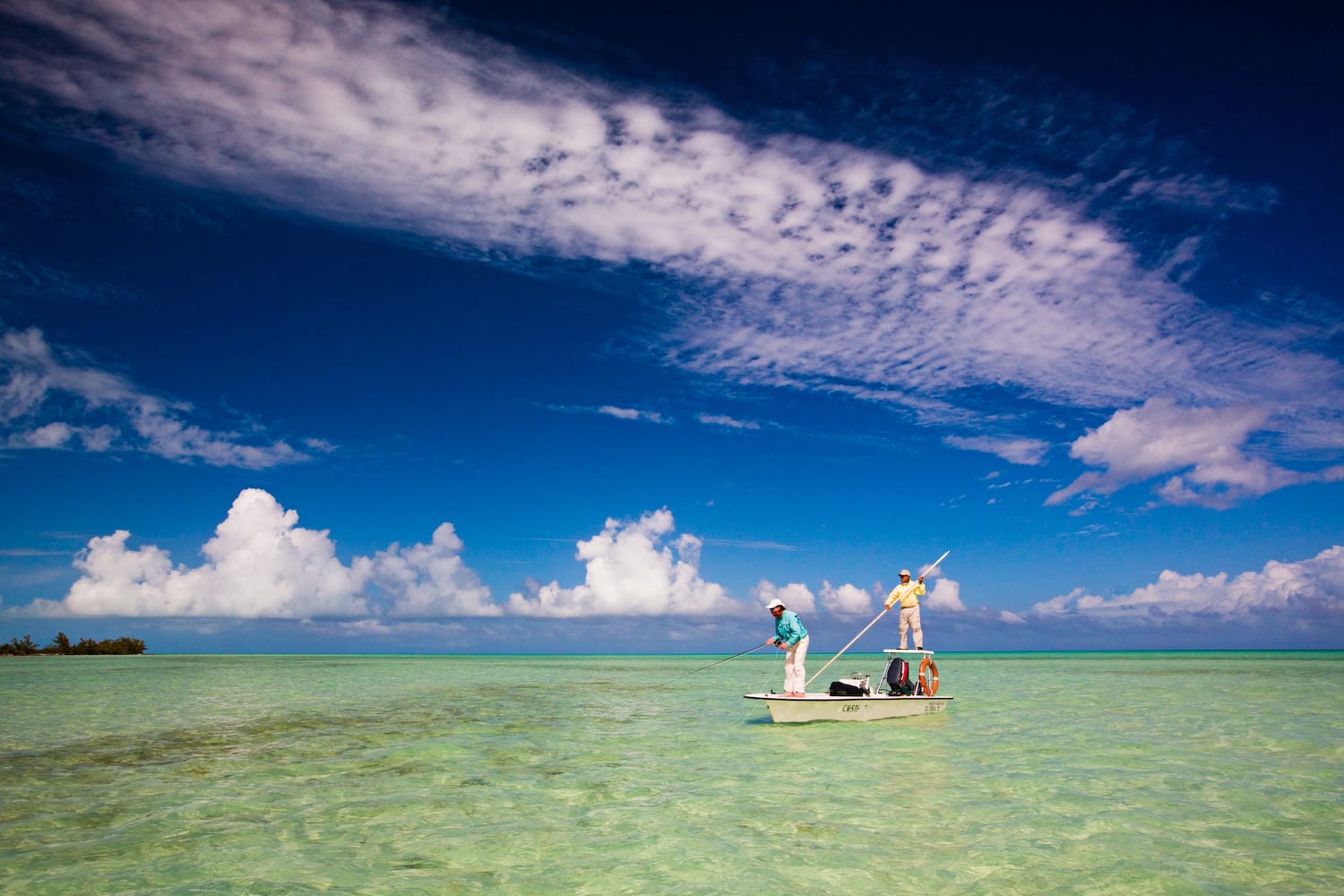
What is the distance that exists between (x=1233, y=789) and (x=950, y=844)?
788 centimetres

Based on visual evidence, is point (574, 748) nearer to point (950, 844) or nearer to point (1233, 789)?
point (950, 844)

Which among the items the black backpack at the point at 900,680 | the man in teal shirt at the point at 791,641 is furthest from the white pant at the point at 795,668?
the black backpack at the point at 900,680

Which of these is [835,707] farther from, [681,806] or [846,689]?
[681,806]

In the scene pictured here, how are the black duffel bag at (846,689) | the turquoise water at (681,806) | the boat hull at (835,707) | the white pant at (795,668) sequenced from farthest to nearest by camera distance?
the white pant at (795,668) < the black duffel bag at (846,689) < the boat hull at (835,707) < the turquoise water at (681,806)

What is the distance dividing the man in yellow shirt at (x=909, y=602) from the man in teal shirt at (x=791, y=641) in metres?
4.32

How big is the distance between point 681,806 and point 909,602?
14.9 metres

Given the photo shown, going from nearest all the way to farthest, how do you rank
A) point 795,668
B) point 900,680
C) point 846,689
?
point 846,689 → point 795,668 → point 900,680

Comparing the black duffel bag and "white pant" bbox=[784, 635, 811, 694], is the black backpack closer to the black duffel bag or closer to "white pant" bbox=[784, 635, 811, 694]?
the black duffel bag

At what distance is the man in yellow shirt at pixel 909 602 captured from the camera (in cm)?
2691

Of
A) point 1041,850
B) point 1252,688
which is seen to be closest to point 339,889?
point 1041,850

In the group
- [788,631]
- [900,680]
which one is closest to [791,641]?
[788,631]

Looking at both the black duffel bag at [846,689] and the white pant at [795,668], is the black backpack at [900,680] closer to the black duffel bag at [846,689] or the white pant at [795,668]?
the black duffel bag at [846,689]

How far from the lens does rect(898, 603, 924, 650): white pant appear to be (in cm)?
2683

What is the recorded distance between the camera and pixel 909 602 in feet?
89.0
